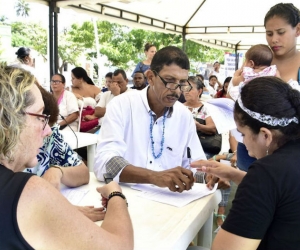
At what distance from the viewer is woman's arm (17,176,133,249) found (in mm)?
819

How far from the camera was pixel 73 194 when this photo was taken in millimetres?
1645

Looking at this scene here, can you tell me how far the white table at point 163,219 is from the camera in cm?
117

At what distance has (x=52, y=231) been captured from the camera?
851 mm

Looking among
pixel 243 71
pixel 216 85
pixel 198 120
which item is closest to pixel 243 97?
pixel 243 71

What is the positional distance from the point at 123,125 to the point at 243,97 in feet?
3.34

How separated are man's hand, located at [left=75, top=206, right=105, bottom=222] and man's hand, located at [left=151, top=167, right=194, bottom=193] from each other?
15.0 inches

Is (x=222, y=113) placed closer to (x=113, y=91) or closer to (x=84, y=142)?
(x=84, y=142)

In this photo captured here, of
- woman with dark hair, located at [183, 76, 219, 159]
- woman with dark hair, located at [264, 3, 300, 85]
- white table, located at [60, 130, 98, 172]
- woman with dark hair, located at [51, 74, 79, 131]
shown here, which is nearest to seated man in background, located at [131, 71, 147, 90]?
woman with dark hair, located at [183, 76, 219, 159]

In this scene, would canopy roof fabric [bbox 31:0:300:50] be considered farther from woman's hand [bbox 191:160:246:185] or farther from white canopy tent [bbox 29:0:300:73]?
woman's hand [bbox 191:160:246:185]

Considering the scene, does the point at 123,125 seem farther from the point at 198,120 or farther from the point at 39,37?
the point at 39,37

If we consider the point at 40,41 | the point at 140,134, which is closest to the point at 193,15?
the point at 140,134

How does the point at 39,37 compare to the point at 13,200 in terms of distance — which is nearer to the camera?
the point at 13,200

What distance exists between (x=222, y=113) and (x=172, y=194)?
63cm

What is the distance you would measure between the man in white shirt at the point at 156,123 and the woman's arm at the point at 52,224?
1099 millimetres
